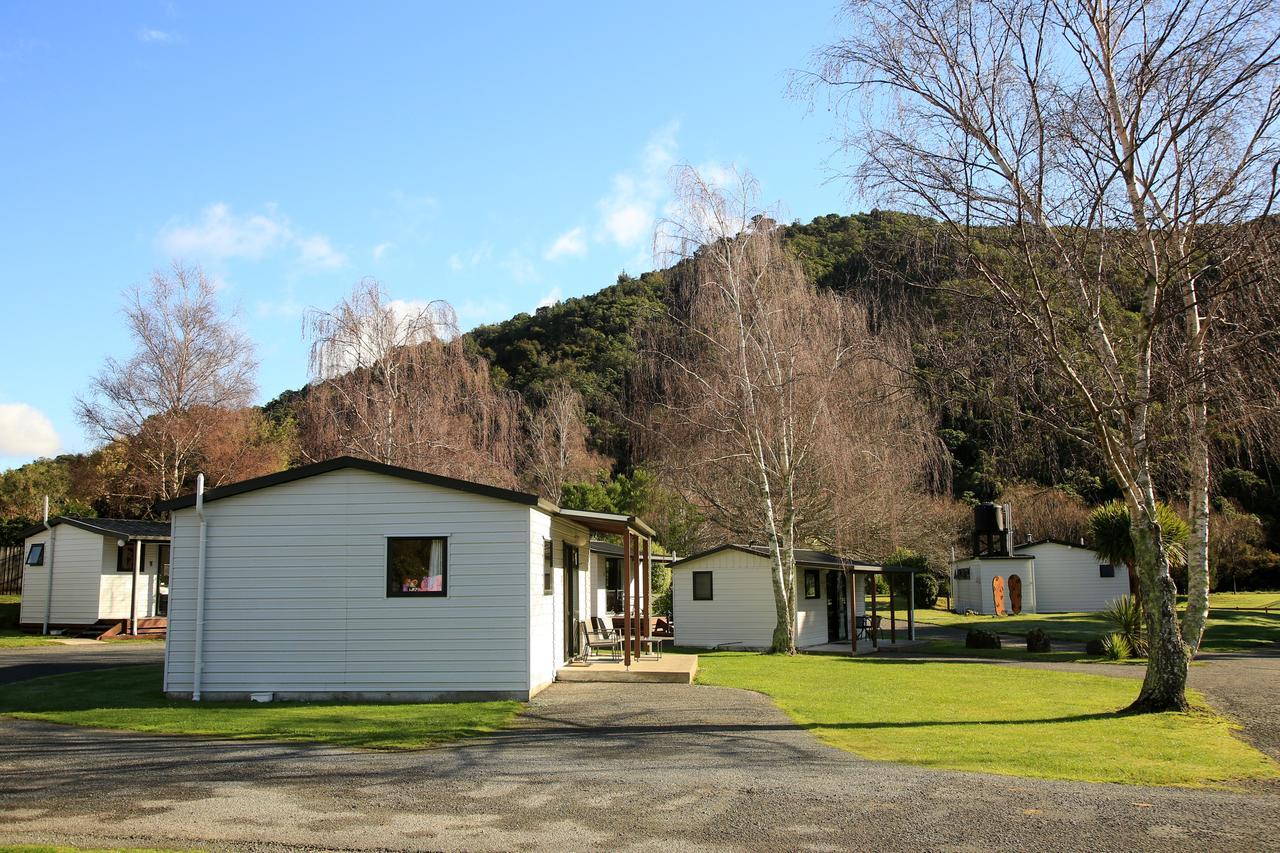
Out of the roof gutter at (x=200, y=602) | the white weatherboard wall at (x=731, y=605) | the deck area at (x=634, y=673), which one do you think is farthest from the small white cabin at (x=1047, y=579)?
the roof gutter at (x=200, y=602)

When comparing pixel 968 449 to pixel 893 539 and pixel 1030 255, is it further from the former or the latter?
pixel 1030 255

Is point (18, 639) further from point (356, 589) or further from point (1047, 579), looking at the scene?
point (1047, 579)

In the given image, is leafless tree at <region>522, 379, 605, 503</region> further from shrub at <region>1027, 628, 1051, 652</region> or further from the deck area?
the deck area

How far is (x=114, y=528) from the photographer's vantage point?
89.6 ft

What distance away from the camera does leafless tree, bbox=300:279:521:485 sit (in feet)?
81.1

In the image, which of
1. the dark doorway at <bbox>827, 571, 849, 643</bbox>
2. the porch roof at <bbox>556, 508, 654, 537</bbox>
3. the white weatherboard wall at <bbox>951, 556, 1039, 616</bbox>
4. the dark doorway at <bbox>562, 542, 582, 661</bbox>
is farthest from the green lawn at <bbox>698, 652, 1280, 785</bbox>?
the white weatherboard wall at <bbox>951, 556, 1039, 616</bbox>

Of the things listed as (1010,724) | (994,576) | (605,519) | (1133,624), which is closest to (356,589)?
(605,519)

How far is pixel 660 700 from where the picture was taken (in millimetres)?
13242

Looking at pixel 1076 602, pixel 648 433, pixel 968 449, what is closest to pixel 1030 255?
pixel 648 433

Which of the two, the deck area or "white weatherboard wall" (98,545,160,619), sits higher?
"white weatherboard wall" (98,545,160,619)

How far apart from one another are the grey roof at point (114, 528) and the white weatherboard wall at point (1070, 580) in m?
40.0

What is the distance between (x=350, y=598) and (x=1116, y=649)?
17.6 meters

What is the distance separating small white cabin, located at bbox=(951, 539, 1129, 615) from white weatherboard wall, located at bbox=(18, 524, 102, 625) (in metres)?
36.8

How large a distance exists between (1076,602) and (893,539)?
22.7 m
